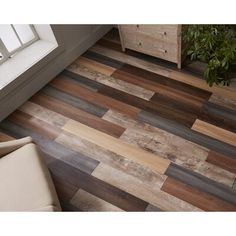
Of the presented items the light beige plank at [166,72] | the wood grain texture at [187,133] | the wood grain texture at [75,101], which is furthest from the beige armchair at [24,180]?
the light beige plank at [166,72]

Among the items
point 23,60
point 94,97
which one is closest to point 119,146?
point 94,97

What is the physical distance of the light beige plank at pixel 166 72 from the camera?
96.3 inches

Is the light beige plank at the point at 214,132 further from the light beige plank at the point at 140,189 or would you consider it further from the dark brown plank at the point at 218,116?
the light beige plank at the point at 140,189

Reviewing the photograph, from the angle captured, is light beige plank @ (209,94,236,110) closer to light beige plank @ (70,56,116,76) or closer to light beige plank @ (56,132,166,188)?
light beige plank @ (56,132,166,188)

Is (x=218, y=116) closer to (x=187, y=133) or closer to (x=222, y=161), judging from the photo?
(x=187, y=133)

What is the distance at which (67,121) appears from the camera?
2463mm

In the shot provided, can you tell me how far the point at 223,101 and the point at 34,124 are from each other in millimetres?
1678

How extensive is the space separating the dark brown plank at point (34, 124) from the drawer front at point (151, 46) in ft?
3.84

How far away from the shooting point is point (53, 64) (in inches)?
110

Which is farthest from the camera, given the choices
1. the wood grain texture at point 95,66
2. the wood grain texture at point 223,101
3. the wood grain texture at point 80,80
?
the wood grain texture at point 95,66

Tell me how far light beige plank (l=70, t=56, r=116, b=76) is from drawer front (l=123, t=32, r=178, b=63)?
1.10 feet
